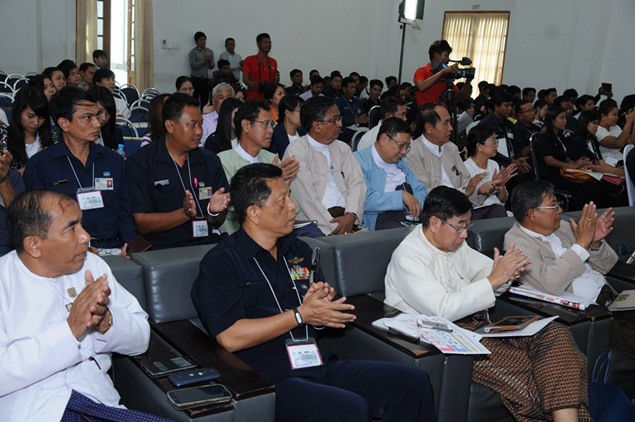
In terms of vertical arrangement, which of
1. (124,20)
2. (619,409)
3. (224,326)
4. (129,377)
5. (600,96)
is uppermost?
(124,20)

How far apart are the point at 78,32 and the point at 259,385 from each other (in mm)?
9806

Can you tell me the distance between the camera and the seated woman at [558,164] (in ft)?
18.6

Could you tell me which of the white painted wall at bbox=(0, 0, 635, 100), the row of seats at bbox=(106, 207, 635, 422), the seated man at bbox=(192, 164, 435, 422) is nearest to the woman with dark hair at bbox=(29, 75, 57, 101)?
the row of seats at bbox=(106, 207, 635, 422)

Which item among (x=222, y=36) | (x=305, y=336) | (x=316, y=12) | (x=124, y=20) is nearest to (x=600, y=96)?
(x=316, y=12)

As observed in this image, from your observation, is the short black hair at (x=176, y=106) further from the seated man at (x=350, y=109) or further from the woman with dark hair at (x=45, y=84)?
the seated man at (x=350, y=109)

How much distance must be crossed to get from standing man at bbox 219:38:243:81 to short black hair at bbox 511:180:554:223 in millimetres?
9147

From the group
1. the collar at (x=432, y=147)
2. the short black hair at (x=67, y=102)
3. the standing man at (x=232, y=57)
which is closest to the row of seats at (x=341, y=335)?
the short black hair at (x=67, y=102)

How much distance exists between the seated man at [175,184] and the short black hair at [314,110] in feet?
2.87

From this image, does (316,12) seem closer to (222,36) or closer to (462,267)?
(222,36)

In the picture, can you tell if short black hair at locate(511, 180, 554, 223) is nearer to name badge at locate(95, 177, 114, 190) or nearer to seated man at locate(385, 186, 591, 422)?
seated man at locate(385, 186, 591, 422)

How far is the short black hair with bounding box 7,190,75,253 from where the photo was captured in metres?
1.64

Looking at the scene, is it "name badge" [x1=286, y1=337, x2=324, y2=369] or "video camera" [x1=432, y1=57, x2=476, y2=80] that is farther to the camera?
"video camera" [x1=432, y1=57, x2=476, y2=80]

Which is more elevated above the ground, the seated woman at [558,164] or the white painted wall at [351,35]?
the white painted wall at [351,35]

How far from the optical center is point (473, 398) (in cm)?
228
